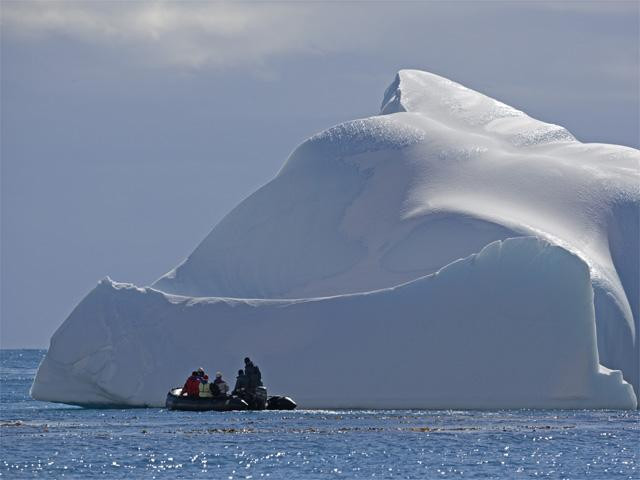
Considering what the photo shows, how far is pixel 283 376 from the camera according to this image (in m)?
45.4

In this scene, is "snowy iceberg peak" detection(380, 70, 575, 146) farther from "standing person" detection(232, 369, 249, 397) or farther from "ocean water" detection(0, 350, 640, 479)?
"standing person" detection(232, 369, 249, 397)

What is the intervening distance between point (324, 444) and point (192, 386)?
8.07m

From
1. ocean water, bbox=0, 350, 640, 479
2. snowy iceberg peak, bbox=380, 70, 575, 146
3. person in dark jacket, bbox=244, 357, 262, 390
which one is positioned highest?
snowy iceberg peak, bbox=380, 70, 575, 146

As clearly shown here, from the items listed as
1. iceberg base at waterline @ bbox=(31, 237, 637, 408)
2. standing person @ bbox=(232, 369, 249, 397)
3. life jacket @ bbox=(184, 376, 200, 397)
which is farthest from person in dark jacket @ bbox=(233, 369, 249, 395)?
iceberg base at waterline @ bbox=(31, 237, 637, 408)

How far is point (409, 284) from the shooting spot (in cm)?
4456

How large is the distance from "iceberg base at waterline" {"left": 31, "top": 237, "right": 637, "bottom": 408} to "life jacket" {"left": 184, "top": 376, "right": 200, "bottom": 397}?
139 centimetres

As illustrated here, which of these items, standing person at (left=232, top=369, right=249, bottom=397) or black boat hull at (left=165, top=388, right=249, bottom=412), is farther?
black boat hull at (left=165, top=388, right=249, bottom=412)

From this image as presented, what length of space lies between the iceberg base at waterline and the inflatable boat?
581 mm

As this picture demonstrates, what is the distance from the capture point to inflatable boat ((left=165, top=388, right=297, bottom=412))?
1772 inches

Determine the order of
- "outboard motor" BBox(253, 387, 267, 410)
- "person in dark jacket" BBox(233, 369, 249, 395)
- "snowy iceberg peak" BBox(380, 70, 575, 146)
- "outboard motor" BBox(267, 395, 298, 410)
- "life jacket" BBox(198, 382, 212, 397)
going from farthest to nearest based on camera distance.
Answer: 1. "snowy iceberg peak" BBox(380, 70, 575, 146)
2. "outboard motor" BBox(267, 395, 298, 410)
3. "life jacket" BBox(198, 382, 212, 397)
4. "outboard motor" BBox(253, 387, 267, 410)
5. "person in dark jacket" BBox(233, 369, 249, 395)

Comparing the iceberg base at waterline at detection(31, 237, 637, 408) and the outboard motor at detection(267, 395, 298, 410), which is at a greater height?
the iceberg base at waterline at detection(31, 237, 637, 408)

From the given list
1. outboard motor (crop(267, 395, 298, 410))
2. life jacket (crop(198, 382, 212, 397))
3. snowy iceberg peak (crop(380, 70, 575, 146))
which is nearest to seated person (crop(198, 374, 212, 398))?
life jacket (crop(198, 382, 212, 397))

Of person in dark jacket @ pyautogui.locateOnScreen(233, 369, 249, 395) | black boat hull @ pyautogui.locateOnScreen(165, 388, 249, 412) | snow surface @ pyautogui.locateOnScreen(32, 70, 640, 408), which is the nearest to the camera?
snow surface @ pyautogui.locateOnScreen(32, 70, 640, 408)

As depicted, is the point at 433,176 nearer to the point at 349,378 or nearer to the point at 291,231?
the point at 291,231
